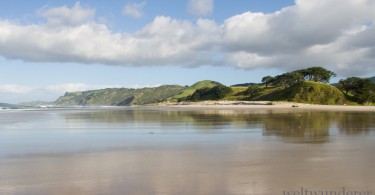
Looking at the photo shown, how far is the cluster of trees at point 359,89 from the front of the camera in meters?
125

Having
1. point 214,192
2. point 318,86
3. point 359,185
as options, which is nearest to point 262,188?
point 214,192

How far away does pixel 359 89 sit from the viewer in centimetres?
13062

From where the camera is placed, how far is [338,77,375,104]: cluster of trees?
125188 mm

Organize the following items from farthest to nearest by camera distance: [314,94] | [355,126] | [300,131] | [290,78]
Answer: [290,78]
[314,94]
[355,126]
[300,131]

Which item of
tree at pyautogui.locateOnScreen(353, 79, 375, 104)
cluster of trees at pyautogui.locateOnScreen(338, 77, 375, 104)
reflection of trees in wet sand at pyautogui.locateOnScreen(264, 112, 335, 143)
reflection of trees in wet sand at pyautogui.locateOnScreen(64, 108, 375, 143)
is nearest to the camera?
reflection of trees in wet sand at pyautogui.locateOnScreen(264, 112, 335, 143)

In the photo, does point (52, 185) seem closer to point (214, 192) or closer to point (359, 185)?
point (214, 192)

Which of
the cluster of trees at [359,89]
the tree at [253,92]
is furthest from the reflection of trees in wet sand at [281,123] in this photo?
the tree at [253,92]

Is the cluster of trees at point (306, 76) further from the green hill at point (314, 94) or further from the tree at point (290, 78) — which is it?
the green hill at point (314, 94)

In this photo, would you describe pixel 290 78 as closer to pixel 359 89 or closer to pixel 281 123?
pixel 359 89

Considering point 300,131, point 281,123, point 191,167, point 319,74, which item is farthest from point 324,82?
point 191,167

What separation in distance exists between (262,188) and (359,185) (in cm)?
301

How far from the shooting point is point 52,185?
1045 centimetres

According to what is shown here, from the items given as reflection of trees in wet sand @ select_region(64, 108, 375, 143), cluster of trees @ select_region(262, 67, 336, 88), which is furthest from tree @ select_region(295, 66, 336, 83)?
reflection of trees in wet sand @ select_region(64, 108, 375, 143)

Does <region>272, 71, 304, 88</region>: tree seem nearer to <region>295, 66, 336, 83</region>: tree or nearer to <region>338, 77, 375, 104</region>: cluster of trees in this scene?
<region>295, 66, 336, 83</region>: tree
